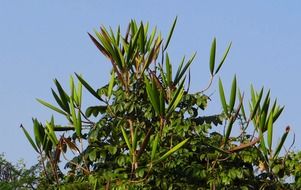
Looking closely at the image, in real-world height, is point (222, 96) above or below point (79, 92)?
below

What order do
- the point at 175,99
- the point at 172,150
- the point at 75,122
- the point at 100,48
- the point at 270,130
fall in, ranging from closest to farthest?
the point at 172,150
the point at 175,99
the point at 270,130
the point at 75,122
the point at 100,48

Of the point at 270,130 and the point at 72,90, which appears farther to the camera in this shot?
the point at 72,90

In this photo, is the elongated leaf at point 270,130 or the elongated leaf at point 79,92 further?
the elongated leaf at point 79,92

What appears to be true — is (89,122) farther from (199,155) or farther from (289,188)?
(289,188)

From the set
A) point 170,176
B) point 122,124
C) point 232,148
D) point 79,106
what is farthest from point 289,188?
point 79,106

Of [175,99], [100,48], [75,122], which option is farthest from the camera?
[100,48]

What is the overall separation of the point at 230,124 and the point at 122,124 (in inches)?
47.8

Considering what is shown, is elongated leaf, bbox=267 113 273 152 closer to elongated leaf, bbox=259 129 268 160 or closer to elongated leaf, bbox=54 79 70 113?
elongated leaf, bbox=259 129 268 160

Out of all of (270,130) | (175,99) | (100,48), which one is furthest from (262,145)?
(100,48)

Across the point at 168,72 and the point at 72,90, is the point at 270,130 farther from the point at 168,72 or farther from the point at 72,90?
the point at 72,90

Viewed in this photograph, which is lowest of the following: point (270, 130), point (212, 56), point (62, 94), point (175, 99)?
point (270, 130)

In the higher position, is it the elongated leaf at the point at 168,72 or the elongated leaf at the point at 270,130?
the elongated leaf at the point at 168,72

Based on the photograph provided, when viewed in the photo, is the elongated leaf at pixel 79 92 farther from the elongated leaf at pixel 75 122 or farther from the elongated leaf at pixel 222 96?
the elongated leaf at pixel 222 96

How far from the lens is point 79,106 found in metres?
7.35
